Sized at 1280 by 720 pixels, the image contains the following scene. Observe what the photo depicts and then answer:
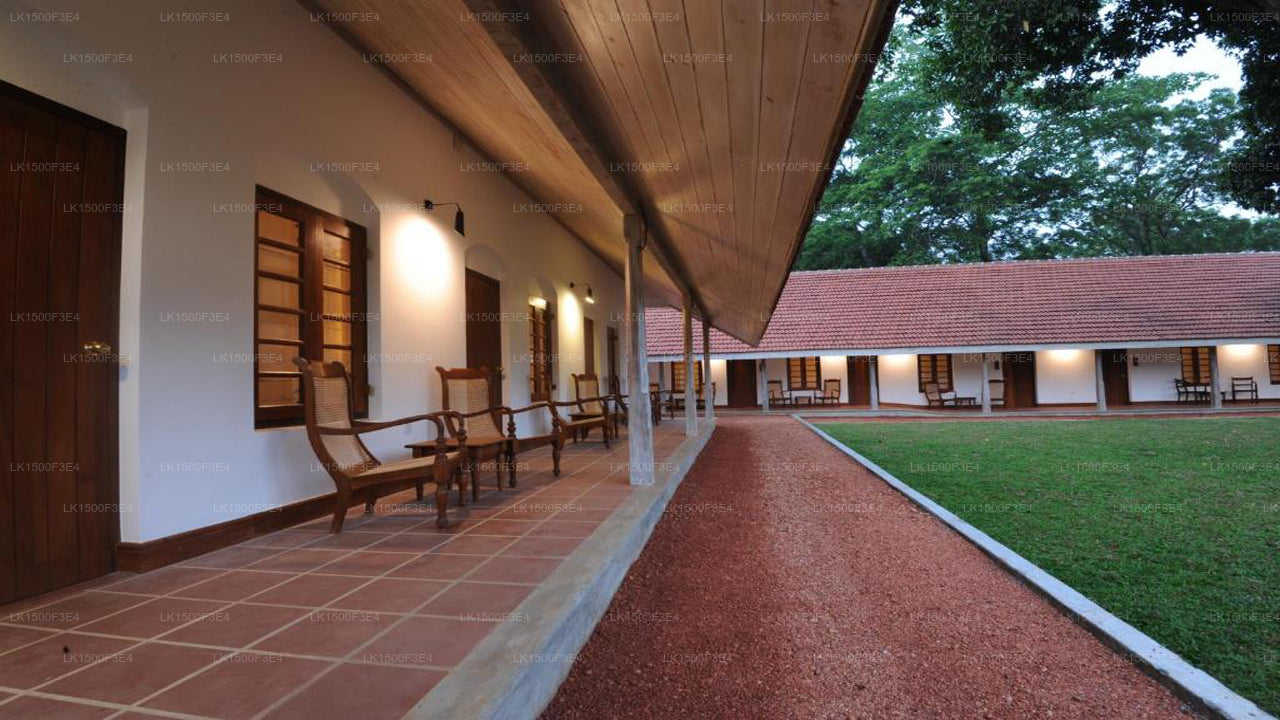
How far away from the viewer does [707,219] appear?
182 inches

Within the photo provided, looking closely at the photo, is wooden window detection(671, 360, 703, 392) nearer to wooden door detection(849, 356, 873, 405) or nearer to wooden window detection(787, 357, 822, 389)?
wooden window detection(787, 357, 822, 389)

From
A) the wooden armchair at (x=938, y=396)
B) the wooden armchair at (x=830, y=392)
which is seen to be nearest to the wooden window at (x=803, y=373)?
the wooden armchair at (x=830, y=392)

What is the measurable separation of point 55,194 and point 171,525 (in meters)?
1.68

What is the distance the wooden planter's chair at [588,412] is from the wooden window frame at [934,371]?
1245cm

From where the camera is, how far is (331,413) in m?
3.82

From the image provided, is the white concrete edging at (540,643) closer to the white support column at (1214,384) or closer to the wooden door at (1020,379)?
the wooden door at (1020,379)

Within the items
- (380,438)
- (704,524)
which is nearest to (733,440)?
(704,524)

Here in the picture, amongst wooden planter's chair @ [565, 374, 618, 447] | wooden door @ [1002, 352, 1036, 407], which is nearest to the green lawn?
wooden planter's chair @ [565, 374, 618, 447]

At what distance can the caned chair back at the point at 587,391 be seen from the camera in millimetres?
8523

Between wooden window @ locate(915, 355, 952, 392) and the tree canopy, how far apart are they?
9.95 meters

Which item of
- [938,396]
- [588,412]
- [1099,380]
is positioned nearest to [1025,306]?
[1099,380]

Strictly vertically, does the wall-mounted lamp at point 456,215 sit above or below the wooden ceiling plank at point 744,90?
above

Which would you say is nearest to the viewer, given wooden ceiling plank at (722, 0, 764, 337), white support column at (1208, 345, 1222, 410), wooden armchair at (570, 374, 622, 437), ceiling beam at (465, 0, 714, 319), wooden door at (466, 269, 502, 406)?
wooden ceiling plank at (722, 0, 764, 337)

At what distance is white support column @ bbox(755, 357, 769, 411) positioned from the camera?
1762cm
